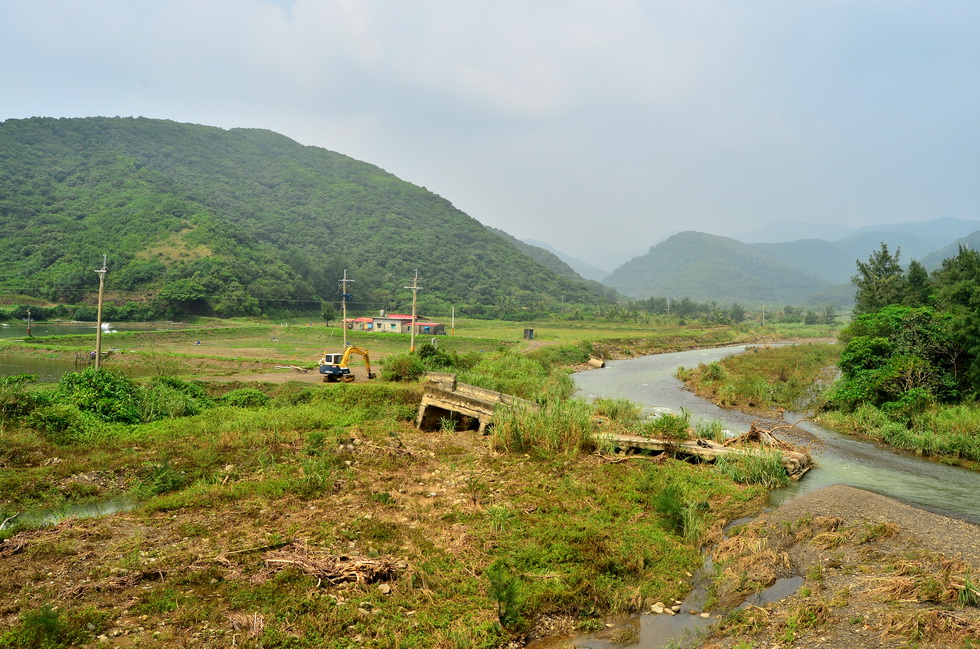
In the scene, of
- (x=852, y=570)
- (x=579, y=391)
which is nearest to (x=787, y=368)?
(x=579, y=391)

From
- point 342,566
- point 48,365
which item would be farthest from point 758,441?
point 48,365

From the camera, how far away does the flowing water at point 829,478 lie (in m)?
8.24

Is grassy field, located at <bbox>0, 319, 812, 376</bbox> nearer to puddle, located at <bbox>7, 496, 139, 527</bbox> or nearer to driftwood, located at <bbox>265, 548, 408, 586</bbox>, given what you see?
puddle, located at <bbox>7, 496, 139, 527</bbox>

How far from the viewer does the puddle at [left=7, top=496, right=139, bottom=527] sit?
35.2ft

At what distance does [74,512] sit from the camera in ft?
38.0

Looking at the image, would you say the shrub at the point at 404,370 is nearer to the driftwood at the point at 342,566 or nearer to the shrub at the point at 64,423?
the shrub at the point at 64,423

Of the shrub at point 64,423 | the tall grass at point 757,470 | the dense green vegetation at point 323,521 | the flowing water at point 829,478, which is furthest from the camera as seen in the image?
the shrub at point 64,423

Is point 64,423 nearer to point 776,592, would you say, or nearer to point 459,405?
point 459,405

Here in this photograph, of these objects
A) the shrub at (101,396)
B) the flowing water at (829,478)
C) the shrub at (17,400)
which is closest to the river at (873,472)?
the flowing water at (829,478)

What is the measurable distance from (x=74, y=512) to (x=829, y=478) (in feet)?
63.5

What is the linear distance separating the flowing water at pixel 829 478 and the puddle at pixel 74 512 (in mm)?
9804

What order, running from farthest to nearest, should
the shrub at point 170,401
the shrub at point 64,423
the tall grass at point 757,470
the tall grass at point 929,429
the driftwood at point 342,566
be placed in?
the shrub at point 170,401 → the tall grass at point 929,429 → the shrub at point 64,423 → the tall grass at point 757,470 → the driftwood at point 342,566

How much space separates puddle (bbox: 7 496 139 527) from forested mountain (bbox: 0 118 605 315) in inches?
2764

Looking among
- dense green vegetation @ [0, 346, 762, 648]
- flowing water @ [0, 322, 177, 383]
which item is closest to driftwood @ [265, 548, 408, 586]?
dense green vegetation @ [0, 346, 762, 648]
